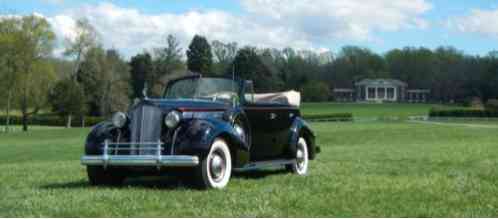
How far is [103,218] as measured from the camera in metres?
7.34

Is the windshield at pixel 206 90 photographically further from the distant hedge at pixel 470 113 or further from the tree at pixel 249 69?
the distant hedge at pixel 470 113

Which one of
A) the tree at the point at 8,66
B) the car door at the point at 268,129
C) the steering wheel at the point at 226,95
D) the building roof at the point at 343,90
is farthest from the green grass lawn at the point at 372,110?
the steering wheel at the point at 226,95

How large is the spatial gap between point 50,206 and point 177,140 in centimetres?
239

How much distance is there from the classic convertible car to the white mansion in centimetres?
17232

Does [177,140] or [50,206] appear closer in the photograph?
[50,206]

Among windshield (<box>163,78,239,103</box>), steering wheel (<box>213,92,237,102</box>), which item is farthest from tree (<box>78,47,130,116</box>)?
steering wheel (<box>213,92,237,102</box>)

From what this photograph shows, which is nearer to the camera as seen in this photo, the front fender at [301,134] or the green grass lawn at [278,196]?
the green grass lawn at [278,196]

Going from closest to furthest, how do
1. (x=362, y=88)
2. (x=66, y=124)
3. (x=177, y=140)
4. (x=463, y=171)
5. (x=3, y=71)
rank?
1. (x=177, y=140)
2. (x=463, y=171)
3. (x=3, y=71)
4. (x=66, y=124)
5. (x=362, y=88)

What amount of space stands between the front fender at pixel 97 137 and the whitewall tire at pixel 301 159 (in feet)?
11.0

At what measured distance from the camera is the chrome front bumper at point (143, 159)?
9.75 metres

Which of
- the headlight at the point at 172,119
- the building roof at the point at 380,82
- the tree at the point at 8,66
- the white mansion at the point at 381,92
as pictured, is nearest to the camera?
the headlight at the point at 172,119

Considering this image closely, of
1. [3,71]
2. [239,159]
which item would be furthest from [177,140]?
[3,71]

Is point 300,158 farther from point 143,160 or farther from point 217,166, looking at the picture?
point 143,160

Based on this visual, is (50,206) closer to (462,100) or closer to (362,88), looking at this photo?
(462,100)
